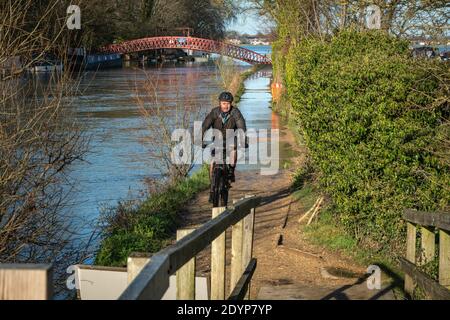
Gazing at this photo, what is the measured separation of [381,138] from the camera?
787cm

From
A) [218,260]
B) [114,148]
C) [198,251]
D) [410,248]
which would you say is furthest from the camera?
[114,148]

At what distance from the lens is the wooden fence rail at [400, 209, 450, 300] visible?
5.97m

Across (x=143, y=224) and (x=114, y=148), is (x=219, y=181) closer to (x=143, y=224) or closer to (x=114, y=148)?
(x=143, y=224)

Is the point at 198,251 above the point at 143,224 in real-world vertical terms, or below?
above

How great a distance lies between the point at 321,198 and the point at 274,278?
253 cm

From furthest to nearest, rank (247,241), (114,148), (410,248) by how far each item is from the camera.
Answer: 1. (114,148)
2. (410,248)
3. (247,241)

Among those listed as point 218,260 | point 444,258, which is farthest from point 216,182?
point 218,260

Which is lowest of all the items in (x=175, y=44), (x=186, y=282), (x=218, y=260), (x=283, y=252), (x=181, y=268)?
(x=283, y=252)

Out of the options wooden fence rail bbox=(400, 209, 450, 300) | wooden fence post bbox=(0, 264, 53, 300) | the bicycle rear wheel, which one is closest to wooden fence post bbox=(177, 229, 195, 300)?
wooden fence post bbox=(0, 264, 53, 300)

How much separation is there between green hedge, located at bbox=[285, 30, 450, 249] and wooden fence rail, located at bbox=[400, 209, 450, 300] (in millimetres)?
847

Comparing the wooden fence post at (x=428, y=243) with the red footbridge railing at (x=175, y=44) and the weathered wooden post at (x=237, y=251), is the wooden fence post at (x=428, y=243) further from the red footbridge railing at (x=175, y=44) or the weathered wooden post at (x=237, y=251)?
the red footbridge railing at (x=175, y=44)

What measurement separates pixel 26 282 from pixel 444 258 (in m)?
4.79

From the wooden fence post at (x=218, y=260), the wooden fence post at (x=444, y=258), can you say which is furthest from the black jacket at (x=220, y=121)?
the wooden fence post at (x=218, y=260)
